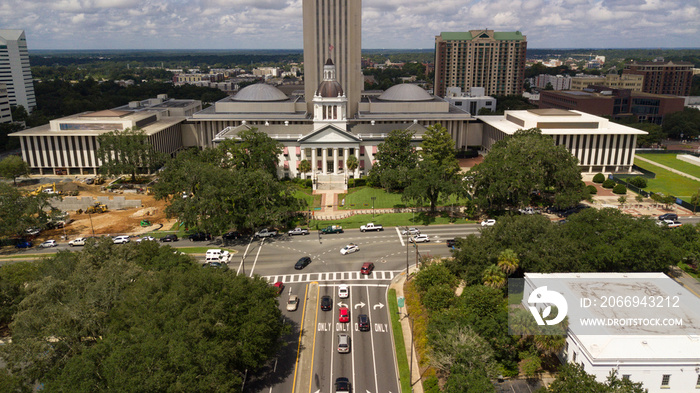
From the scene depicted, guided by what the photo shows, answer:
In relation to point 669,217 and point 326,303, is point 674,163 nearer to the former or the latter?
point 669,217

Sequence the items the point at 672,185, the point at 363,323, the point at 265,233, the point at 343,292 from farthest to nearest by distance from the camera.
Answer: the point at 672,185 → the point at 265,233 → the point at 343,292 → the point at 363,323

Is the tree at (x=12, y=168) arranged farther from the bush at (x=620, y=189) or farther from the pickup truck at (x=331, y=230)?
the bush at (x=620, y=189)

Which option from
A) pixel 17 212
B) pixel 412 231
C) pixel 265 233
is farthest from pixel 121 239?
pixel 412 231

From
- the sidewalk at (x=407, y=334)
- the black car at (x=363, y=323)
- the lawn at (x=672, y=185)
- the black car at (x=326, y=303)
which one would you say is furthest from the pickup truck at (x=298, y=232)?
the lawn at (x=672, y=185)

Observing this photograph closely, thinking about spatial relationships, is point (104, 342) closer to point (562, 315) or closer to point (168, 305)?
point (168, 305)

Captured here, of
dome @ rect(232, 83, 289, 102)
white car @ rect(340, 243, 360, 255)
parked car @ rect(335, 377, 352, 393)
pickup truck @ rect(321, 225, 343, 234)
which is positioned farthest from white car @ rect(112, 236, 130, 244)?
dome @ rect(232, 83, 289, 102)

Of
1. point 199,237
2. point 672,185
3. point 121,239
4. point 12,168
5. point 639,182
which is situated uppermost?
point 12,168
